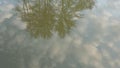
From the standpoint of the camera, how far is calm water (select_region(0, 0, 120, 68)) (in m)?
5.84

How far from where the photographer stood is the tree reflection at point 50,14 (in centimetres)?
702

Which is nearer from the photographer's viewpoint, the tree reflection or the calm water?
the calm water

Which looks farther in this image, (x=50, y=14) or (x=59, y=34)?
(x=50, y=14)

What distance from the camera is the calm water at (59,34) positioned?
5840mm

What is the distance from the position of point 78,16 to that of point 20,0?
2.04m

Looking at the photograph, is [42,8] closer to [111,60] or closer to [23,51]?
[23,51]

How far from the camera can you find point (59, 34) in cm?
688

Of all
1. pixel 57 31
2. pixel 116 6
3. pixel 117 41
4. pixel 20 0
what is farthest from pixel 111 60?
pixel 20 0

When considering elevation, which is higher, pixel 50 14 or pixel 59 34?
pixel 50 14

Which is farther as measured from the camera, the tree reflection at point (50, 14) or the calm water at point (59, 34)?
the tree reflection at point (50, 14)

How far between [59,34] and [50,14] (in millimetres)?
985

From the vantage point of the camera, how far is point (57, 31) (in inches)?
275

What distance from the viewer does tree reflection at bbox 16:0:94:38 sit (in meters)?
7.02

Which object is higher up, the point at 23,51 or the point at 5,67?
the point at 23,51
